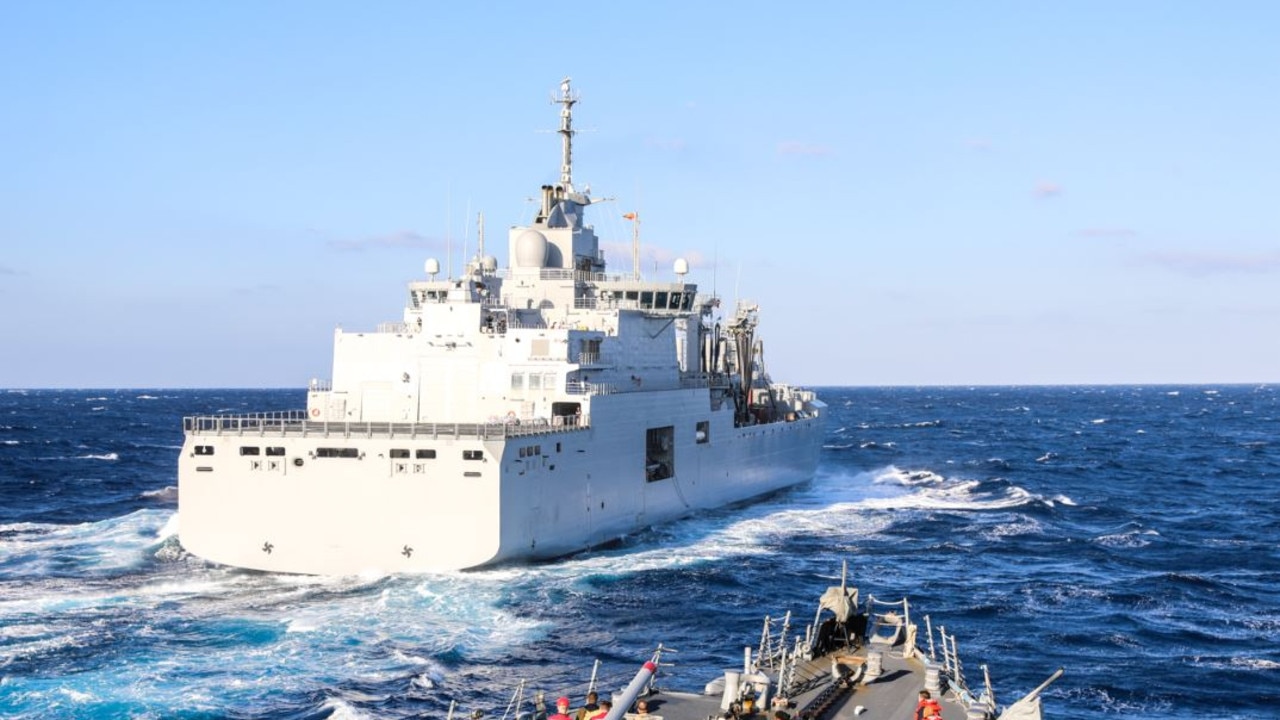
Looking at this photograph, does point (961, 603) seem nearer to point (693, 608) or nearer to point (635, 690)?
point (693, 608)

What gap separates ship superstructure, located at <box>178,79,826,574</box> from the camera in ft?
96.9

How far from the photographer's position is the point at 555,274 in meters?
42.4

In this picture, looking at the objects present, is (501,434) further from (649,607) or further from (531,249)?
(531,249)

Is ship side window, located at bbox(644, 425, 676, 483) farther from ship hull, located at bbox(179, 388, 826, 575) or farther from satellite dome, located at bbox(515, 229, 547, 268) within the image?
satellite dome, located at bbox(515, 229, 547, 268)

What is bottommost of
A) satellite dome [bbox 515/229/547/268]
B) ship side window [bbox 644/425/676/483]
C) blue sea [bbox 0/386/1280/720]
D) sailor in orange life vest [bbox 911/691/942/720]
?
blue sea [bbox 0/386/1280/720]

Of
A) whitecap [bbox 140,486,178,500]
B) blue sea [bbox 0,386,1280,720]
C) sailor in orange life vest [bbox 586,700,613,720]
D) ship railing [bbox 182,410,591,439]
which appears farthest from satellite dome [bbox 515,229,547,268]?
sailor in orange life vest [bbox 586,700,613,720]

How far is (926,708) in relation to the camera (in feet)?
46.6

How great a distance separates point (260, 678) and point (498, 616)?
6.16m

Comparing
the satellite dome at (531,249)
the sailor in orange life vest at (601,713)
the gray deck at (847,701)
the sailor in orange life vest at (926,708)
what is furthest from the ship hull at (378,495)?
the sailor in orange life vest at (926,708)

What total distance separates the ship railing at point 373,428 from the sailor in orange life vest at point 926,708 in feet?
52.3

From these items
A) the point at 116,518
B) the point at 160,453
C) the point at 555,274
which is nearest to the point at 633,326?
the point at 555,274

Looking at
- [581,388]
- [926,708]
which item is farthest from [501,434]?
[926,708]

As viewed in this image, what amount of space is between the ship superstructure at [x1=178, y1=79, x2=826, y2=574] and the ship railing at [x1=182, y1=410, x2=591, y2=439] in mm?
106

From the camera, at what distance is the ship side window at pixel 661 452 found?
39.6m
